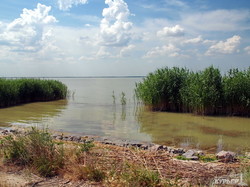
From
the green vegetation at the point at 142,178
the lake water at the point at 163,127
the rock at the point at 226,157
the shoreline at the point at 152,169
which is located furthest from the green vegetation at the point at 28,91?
the green vegetation at the point at 142,178

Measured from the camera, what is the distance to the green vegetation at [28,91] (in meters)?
21.1

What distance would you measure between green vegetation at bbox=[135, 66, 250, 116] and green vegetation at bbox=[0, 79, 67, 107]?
10.4m

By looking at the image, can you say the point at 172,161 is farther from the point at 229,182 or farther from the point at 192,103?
the point at 192,103

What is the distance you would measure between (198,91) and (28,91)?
15038 mm

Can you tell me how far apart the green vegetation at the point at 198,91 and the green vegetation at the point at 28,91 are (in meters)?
10.4

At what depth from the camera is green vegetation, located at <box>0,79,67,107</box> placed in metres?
21.1

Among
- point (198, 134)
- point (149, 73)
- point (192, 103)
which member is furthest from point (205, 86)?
point (198, 134)

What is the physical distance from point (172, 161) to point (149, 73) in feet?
50.8

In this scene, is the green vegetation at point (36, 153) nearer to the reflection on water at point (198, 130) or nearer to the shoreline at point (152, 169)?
the shoreline at point (152, 169)

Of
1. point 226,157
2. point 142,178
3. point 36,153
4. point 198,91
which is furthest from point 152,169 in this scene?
point 198,91

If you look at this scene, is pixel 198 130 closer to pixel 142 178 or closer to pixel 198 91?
pixel 198 91

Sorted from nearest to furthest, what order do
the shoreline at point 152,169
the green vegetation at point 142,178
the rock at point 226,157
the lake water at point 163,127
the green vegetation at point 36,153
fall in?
1. the green vegetation at point 142,178
2. the shoreline at point 152,169
3. the green vegetation at point 36,153
4. the rock at point 226,157
5. the lake water at point 163,127

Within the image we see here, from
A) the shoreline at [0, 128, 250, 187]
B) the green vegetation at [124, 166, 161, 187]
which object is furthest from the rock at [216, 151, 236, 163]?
the green vegetation at [124, 166, 161, 187]

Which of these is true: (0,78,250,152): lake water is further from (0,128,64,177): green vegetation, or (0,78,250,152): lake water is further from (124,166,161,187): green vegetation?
(0,128,64,177): green vegetation
